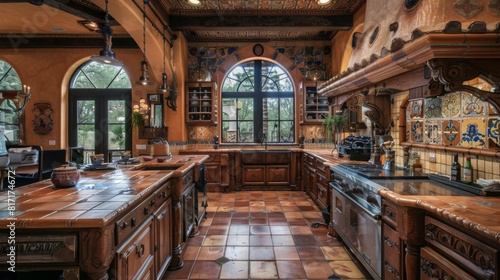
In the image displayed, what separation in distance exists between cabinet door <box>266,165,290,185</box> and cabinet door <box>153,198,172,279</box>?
353cm

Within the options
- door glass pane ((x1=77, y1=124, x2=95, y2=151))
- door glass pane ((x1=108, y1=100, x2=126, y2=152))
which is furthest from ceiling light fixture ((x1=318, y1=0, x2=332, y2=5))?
door glass pane ((x1=77, y1=124, x2=95, y2=151))

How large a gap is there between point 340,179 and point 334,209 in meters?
0.45

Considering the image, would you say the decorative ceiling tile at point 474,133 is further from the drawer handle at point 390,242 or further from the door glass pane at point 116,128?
the door glass pane at point 116,128

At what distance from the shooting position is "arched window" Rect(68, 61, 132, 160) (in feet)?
21.2

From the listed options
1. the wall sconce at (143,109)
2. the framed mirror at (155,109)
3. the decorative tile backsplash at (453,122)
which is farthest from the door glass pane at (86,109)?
the decorative tile backsplash at (453,122)

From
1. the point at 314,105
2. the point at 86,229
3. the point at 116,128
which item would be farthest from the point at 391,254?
the point at 116,128

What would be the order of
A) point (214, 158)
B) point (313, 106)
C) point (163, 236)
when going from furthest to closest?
point (313, 106) < point (214, 158) < point (163, 236)

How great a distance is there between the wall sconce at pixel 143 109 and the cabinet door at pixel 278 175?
9.73ft

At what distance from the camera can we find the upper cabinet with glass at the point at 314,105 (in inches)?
241

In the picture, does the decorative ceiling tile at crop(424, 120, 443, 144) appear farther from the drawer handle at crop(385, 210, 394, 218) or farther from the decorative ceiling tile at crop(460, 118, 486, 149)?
the drawer handle at crop(385, 210, 394, 218)

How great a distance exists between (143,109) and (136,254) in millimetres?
5078

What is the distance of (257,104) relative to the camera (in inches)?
258

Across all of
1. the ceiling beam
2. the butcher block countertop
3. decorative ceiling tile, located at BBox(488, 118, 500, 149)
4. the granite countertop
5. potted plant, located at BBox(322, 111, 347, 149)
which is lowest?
the granite countertop

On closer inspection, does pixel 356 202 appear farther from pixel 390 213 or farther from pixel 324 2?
pixel 324 2
